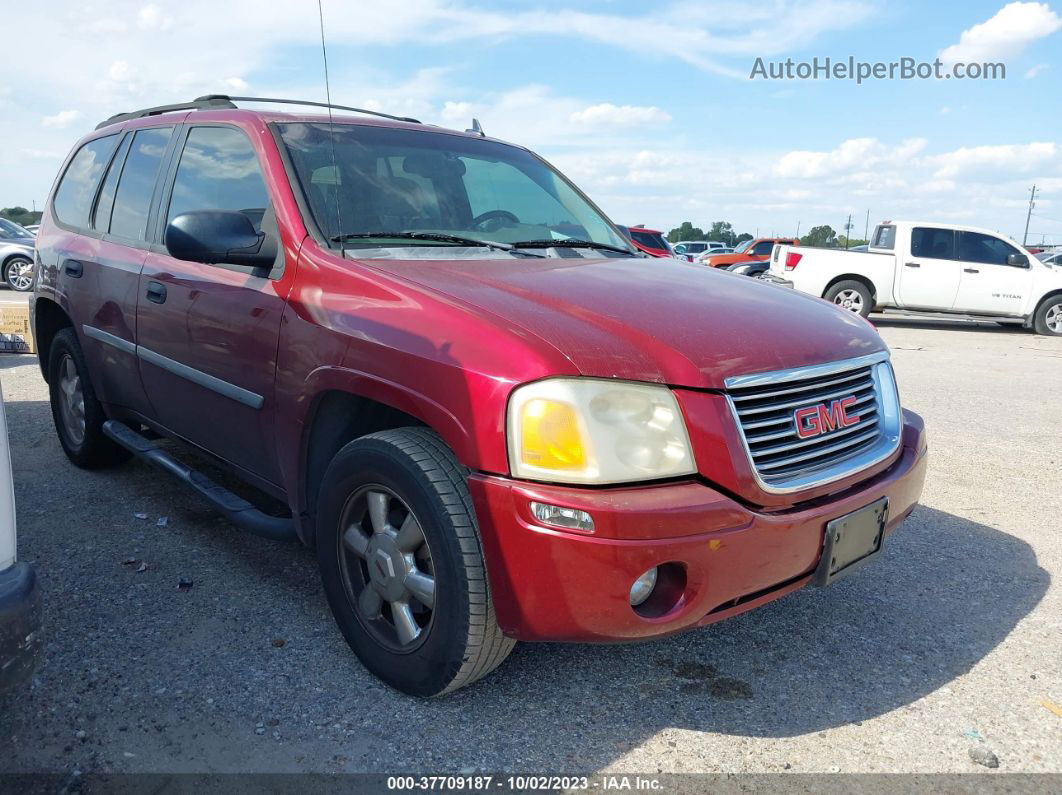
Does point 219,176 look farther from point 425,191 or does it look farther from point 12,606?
point 12,606

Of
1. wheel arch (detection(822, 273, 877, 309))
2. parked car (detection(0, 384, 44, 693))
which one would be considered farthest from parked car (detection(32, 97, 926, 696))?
wheel arch (detection(822, 273, 877, 309))

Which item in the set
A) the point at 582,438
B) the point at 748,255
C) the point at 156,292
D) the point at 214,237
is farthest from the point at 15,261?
the point at 748,255

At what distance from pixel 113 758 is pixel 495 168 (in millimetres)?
2618

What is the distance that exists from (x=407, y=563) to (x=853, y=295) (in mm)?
12843

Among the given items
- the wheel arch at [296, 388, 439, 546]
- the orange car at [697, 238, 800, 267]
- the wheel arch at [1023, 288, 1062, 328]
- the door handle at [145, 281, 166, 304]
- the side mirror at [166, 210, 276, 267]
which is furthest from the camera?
the orange car at [697, 238, 800, 267]

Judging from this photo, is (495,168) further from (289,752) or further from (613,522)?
(289,752)

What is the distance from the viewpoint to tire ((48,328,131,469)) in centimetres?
434

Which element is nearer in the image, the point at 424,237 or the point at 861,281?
the point at 424,237

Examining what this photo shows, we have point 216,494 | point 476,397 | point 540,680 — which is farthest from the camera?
point 216,494

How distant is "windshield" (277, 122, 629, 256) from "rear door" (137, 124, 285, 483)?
0.72 ft

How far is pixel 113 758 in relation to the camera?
2234 mm

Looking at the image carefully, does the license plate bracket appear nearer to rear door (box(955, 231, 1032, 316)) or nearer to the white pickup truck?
the white pickup truck

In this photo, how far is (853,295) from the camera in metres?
13.8

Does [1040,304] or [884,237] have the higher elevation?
[884,237]
